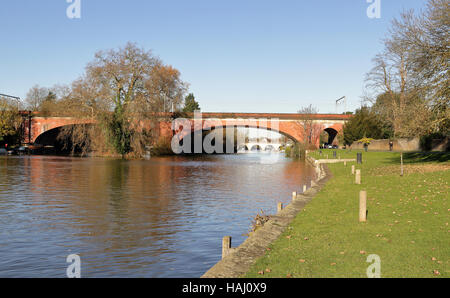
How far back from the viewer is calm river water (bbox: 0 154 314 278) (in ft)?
35.1

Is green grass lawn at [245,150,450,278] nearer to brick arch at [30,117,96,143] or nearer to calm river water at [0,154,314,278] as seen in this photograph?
calm river water at [0,154,314,278]

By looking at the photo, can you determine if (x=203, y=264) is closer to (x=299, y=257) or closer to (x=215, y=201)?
(x=299, y=257)

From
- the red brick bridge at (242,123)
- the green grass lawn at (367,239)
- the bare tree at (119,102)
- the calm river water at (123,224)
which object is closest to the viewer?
the green grass lawn at (367,239)

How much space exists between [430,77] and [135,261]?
2429 centimetres

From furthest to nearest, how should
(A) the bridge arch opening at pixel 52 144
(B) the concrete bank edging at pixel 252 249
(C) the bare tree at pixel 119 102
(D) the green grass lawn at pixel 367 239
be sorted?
(A) the bridge arch opening at pixel 52 144 < (C) the bare tree at pixel 119 102 < (B) the concrete bank edging at pixel 252 249 < (D) the green grass lawn at pixel 367 239

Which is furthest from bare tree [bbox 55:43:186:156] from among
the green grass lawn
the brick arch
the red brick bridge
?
the green grass lawn

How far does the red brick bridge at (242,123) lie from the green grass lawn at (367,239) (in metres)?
58.2

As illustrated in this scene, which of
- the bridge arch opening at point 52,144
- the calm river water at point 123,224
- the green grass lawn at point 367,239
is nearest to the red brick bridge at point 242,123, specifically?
the bridge arch opening at point 52,144

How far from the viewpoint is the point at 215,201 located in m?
21.8

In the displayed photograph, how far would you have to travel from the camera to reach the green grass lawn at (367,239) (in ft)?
27.1

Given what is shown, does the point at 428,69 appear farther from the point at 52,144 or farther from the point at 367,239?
the point at 52,144

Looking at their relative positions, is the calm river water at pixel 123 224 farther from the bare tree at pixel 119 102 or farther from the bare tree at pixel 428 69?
the bare tree at pixel 119 102

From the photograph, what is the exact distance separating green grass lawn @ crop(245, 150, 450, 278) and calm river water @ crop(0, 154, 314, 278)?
2.25 meters
